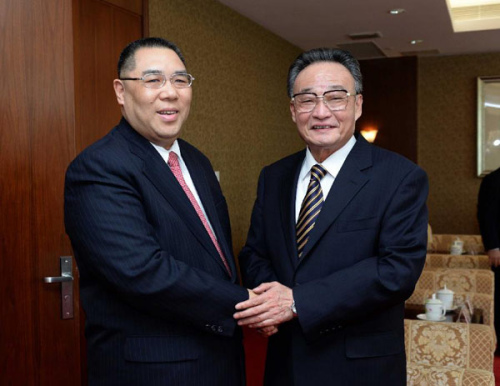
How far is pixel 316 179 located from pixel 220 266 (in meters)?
0.48

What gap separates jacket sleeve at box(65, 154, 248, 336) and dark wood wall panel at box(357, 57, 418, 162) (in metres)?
6.95

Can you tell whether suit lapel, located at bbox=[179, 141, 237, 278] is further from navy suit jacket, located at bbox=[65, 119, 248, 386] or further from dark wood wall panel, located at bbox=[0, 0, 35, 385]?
dark wood wall panel, located at bbox=[0, 0, 35, 385]

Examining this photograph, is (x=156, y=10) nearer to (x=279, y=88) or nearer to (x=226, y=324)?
(x=279, y=88)

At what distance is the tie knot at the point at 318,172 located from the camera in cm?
207

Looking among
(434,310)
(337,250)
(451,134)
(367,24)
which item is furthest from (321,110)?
(451,134)

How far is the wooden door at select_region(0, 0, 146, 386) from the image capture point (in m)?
2.35

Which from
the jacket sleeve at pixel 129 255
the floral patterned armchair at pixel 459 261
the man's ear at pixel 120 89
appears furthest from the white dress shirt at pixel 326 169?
the floral patterned armchair at pixel 459 261

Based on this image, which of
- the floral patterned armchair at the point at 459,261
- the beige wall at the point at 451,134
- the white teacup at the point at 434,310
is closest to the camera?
the white teacup at the point at 434,310

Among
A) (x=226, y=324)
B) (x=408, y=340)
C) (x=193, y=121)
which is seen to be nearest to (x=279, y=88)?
(x=193, y=121)

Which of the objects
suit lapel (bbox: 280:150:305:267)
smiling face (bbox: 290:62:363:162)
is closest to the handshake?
suit lapel (bbox: 280:150:305:267)

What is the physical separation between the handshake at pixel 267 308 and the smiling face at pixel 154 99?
587 mm

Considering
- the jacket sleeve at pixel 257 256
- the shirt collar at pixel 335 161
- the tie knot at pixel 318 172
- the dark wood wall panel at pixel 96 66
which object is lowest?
the jacket sleeve at pixel 257 256

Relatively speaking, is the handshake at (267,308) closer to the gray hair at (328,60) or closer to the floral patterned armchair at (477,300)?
the gray hair at (328,60)

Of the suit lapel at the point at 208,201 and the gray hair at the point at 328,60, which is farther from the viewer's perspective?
the gray hair at the point at 328,60
